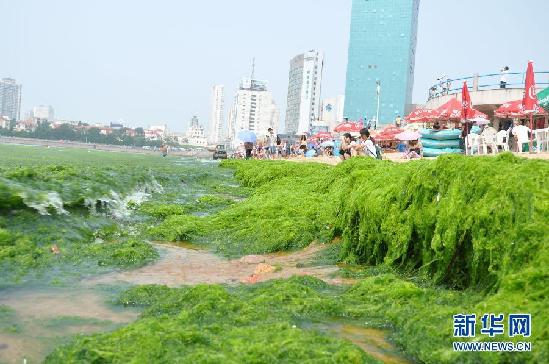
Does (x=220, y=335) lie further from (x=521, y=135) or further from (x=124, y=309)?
(x=521, y=135)

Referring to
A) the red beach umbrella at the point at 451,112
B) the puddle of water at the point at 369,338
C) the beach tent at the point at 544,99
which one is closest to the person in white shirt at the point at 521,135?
the beach tent at the point at 544,99

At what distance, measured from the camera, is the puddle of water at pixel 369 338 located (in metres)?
3.24

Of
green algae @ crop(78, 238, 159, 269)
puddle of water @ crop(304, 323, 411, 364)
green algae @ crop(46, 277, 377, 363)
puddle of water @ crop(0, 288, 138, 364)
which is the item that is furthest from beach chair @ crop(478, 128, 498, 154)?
puddle of water @ crop(0, 288, 138, 364)

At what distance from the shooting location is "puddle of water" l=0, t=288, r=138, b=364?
3.26 m

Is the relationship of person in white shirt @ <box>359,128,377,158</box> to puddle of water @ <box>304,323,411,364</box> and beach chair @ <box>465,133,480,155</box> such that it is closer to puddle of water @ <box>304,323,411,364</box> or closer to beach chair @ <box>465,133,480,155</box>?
beach chair @ <box>465,133,480,155</box>

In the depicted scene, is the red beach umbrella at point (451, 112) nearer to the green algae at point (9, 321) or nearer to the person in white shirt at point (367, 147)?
the person in white shirt at point (367, 147)

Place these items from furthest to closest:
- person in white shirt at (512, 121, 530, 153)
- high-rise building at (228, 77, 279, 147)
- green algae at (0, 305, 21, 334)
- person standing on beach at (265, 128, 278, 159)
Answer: high-rise building at (228, 77, 279, 147), person standing on beach at (265, 128, 278, 159), person in white shirt at (512, 121, 530, 153), green algae at (0, 305, 21, 334)

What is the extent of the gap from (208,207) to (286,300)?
7.72 m

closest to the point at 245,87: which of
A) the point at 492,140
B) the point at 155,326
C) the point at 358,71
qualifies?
the point at 358,71

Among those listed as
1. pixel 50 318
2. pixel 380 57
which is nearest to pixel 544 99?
pixel 50 318

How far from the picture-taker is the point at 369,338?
3543mm

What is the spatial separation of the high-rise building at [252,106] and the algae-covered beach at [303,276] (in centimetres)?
17544

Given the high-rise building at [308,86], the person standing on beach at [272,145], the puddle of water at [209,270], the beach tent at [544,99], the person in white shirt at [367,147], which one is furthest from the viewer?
the high-rise building at [308,86]

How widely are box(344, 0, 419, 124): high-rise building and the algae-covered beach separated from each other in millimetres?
79865
